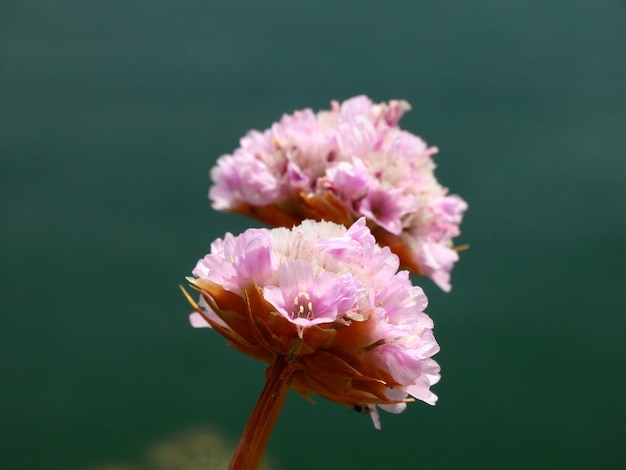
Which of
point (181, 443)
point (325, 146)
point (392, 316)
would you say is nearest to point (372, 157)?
point (325, 146)

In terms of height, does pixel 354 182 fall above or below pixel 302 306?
above

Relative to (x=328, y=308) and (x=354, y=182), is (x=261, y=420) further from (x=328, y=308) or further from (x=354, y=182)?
(x=354, y=182)

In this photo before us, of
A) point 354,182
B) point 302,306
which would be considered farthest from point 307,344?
point 354,182

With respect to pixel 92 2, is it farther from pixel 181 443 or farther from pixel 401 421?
pixel 401 421

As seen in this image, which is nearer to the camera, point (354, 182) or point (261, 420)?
point (261, 420)

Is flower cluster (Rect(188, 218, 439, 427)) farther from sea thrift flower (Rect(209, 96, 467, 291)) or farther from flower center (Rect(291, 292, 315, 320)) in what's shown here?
sea thrift flower (Rect(209, 96, 467, 291))

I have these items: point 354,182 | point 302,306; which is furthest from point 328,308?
point 354,182

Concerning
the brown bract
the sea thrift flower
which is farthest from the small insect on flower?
the sea thrift flower
